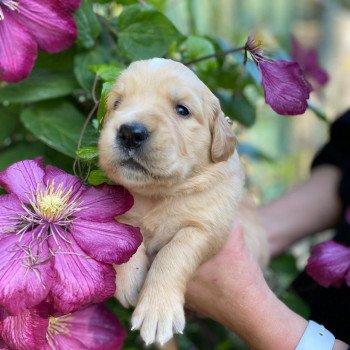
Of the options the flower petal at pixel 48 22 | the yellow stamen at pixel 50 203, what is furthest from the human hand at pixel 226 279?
the flower petal at pixel 48 22

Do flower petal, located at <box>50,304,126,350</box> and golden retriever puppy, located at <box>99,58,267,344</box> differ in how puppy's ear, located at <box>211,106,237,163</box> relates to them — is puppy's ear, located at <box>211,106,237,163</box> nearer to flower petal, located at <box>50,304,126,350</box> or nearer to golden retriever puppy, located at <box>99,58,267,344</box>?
golden retriever puppy, located at <box>99,58,267,344</box>

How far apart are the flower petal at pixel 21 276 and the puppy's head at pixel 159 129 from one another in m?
0.17

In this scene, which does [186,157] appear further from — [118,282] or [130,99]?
[118,282]

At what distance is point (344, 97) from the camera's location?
4.05 metres

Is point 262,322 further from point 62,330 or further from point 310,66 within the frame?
point 310,66

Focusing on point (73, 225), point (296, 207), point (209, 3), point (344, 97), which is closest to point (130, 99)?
point (73, 225)

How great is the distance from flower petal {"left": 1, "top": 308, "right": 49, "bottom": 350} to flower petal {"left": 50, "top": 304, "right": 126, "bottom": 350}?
103mm

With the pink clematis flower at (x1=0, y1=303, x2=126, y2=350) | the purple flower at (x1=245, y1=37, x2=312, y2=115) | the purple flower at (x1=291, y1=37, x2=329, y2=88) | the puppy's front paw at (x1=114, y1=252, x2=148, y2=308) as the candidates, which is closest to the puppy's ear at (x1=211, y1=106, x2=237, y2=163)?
the purple flower at (x1=245, y1=37, x2=312, y2=115)

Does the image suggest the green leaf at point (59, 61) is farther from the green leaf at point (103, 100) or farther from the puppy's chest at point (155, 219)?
the puppy's chest at point (155, 219)

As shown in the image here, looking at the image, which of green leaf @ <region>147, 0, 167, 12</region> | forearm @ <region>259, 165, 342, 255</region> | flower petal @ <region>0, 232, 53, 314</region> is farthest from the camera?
forearm @ <region>259, 165, 342, 255</region>

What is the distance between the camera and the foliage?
1.06m

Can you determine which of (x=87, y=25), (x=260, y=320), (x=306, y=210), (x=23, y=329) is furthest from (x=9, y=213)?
(x=306, y=210)

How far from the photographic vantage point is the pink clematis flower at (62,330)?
88 cm

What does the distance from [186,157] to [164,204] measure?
12 centimetres
